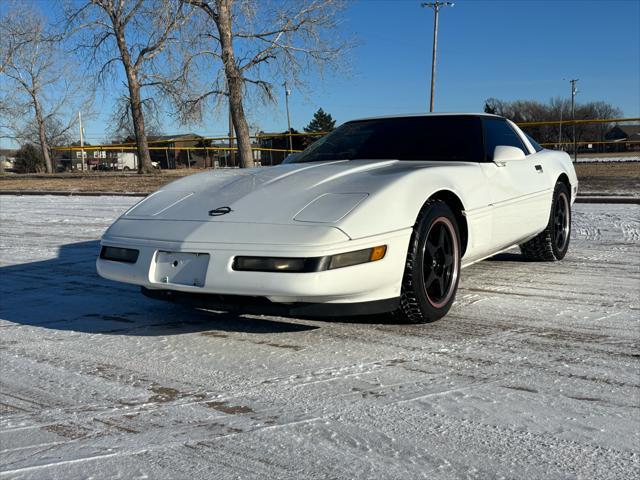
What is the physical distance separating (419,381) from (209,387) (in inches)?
34.6

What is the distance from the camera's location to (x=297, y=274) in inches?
121

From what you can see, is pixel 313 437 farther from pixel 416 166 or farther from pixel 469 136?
pixel 469 136

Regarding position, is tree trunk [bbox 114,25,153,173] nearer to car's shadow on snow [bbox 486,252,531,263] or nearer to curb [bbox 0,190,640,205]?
curb [bbox 0,190,640,205]

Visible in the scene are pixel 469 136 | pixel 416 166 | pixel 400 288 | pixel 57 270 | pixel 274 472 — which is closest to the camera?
pixel 274 472

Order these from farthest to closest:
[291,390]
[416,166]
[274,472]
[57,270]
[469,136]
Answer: [57,270] → [469,136] → [416,166] → [291,390] → [274,472]

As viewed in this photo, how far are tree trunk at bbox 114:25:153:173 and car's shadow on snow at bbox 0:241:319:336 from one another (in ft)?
72.7

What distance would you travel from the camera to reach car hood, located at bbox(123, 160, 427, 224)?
3413mm

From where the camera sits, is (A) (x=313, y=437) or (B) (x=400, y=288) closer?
(A) (x=313, y=437)

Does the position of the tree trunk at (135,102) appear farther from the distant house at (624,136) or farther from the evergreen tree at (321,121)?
the evergreen tree at (321,121)

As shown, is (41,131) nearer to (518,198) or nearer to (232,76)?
(232,76)

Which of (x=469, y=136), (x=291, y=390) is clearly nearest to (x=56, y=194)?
(x=469, y=136)

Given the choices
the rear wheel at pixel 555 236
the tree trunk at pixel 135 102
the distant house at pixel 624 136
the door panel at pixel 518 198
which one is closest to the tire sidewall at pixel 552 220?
the rear wheel at pixel 555 236

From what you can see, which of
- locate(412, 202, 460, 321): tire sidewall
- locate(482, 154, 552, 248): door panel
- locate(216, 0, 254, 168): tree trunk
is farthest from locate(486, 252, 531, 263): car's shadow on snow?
locate(216, 0, 254, 168): tree trunk

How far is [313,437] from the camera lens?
2230 mm
